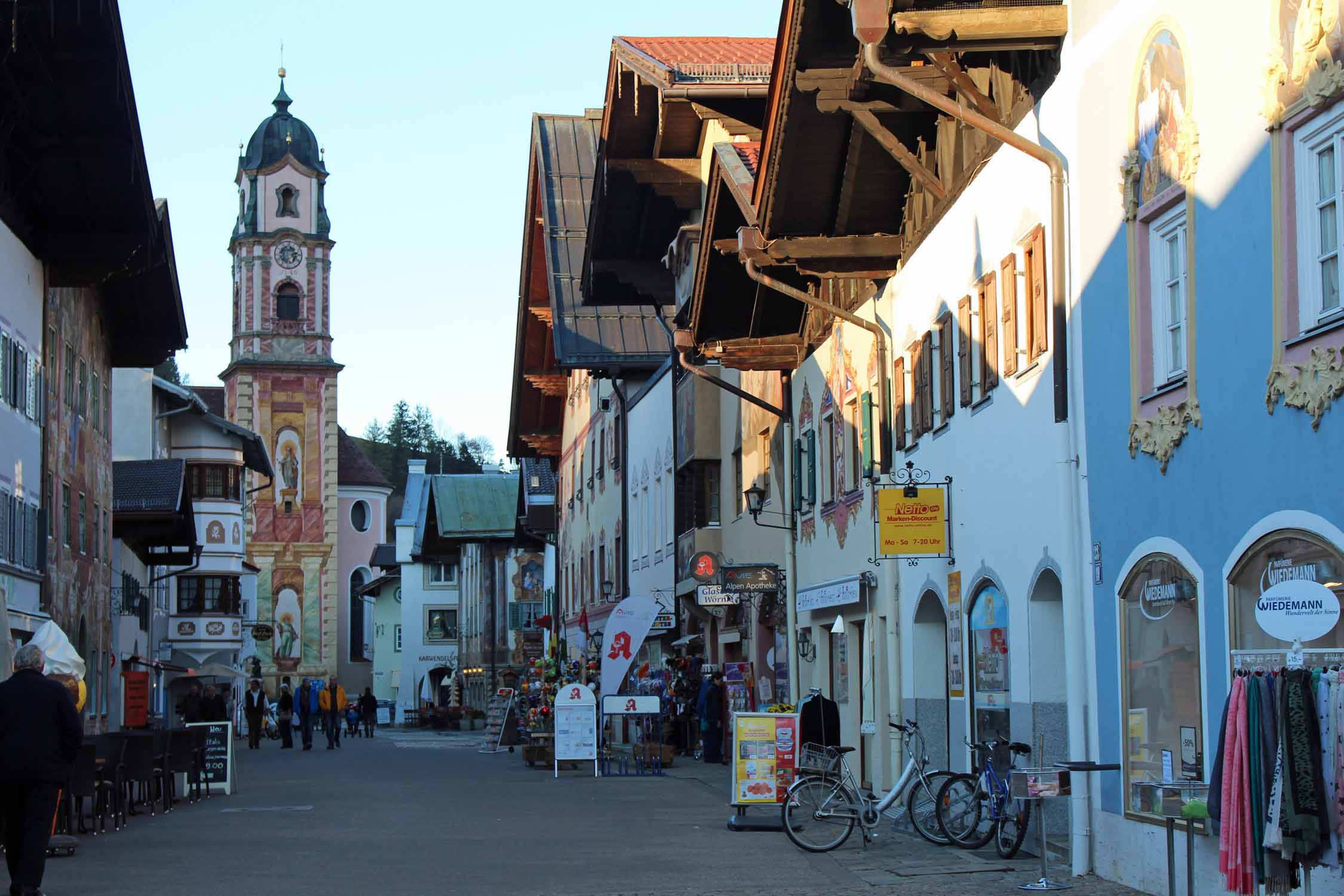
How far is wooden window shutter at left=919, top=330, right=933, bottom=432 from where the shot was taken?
19438mm

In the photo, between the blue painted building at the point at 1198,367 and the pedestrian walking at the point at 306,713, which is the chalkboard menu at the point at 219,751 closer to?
the blue painted building at the point at 1198,367

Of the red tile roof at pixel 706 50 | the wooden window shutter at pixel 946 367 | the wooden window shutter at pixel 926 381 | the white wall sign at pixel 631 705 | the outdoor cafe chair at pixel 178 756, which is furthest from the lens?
the red tile roof at pixel 706 50

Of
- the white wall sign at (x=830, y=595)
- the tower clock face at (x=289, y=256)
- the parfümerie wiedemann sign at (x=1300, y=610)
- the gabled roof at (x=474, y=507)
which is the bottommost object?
the parfümerie wiedemann sign at (x=1300, y=610)

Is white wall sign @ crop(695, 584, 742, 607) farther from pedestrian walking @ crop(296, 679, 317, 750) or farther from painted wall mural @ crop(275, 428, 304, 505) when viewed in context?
painted wall mural @ crop(275, 428, 304, 505)

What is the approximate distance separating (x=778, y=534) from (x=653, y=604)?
231 centimetres

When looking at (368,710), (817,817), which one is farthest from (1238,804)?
(368,710)

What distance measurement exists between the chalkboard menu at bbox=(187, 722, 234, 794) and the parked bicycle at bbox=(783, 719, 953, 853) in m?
11.8

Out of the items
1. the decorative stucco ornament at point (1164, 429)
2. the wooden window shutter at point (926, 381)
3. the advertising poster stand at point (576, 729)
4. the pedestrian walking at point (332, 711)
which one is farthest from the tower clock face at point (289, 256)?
the decorative stucco ornament at point (1164, 429)

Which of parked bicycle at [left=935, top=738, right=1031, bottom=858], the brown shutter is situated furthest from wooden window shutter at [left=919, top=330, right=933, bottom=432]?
parked bicycle at [left=935, top=738, right=1031, bottom=858]

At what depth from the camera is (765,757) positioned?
60.3 ft

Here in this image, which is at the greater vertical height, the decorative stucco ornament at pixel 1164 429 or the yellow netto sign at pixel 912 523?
the decorative stucco ornament at pixel 1164 429

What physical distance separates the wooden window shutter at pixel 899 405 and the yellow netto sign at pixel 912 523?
2684 millimetres

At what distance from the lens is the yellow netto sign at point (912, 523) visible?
17.9m

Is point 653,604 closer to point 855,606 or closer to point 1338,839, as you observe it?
point 855,606
